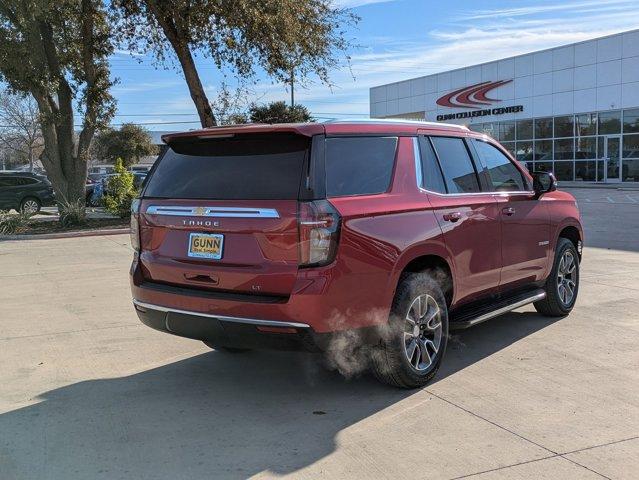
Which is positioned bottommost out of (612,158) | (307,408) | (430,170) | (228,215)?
(307,408)

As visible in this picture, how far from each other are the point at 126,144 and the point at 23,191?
123 feet

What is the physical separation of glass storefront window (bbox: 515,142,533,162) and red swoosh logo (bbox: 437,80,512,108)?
3212 millimetres

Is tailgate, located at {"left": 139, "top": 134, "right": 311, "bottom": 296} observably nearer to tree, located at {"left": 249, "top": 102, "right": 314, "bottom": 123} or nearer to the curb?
the curb

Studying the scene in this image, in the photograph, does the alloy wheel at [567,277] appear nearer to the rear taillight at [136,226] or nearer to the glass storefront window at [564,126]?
the rear taillight at [136,226]

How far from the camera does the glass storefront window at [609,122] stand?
3081 cm

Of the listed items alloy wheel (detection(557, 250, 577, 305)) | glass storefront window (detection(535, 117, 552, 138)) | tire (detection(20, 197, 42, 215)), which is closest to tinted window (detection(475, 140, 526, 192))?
alloy wheel (detection(557, 250, 577, 305))

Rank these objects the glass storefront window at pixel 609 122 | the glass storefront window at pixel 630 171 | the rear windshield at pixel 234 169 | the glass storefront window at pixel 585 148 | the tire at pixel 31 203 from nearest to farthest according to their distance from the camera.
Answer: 1. the rear windshield at pixel 234 169
2. the tire at pixel 31 203
3. the glass storefront window at pixel 630 171
4. the glass storefront window at pixel 609 122
5. the glass storefront window at pixel 585 148

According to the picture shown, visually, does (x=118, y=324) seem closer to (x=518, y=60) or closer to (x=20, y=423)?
(x=20, y=423)

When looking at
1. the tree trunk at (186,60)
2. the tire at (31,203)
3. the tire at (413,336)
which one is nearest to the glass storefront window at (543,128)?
the tree trunk at (186,60)

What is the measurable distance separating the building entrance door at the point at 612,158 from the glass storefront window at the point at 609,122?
1.00 ft

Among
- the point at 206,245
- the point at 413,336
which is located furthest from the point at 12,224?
the point at 413,336

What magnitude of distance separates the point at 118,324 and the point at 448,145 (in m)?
3.91

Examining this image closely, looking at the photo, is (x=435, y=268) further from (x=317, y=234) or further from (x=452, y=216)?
(x=317, y=234)

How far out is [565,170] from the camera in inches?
1335
